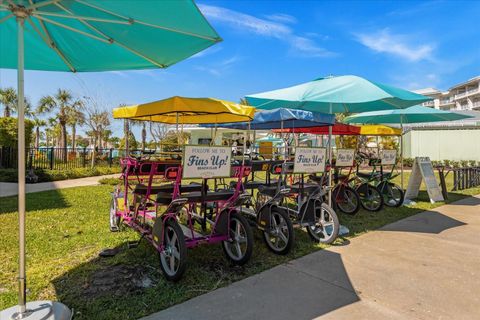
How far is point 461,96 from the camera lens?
68.6 metres

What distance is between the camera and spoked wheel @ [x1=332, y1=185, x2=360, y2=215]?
6.52 meters

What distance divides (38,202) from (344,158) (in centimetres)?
663

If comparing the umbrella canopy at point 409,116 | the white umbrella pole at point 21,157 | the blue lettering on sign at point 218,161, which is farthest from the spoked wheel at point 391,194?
the white umbrella pole at point 21,157

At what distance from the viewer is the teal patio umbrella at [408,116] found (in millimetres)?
8023

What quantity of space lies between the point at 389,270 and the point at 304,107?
357cm

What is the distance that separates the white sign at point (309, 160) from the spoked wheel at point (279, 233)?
904 mm

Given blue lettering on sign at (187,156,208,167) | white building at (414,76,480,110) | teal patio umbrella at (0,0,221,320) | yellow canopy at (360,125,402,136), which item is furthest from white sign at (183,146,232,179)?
white building at (414,76,480,110)

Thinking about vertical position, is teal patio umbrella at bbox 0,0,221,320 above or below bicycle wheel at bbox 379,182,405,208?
above

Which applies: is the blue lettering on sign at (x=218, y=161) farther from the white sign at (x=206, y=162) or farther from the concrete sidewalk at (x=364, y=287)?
the concrete sidewalk at (x=364, y=287)

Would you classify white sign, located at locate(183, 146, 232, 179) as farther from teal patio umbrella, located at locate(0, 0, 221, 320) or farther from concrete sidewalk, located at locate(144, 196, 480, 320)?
concrete sidewalk, located at locate(144, 196, 480, 320)

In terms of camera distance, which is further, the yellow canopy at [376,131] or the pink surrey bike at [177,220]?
the yellow canopy at [376,131]

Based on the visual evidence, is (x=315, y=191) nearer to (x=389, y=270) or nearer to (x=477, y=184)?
(x=389, y=270)

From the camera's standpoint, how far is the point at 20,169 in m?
2.43

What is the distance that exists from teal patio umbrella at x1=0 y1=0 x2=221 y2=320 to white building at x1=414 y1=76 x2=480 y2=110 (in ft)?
231
